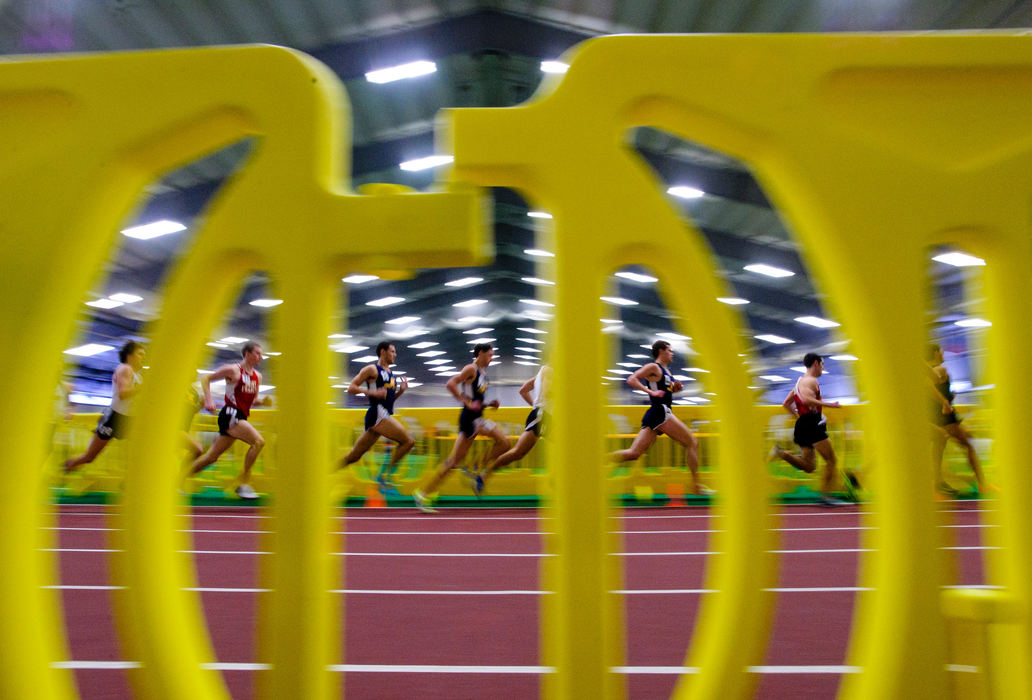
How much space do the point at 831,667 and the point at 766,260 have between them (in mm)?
18786

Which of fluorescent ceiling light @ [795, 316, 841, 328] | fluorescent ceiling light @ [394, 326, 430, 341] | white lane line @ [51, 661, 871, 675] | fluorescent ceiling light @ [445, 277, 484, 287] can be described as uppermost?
fluorescent ceiling light @ [445, 277, 484, 287]

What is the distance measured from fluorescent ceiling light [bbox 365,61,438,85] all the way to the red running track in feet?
28.1

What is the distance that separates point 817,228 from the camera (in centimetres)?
162

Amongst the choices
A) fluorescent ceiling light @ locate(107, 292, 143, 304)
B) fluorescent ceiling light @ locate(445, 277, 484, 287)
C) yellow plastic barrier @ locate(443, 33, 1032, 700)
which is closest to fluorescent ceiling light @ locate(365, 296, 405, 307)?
fluorescent ceiling light @ locate(445, 277, 484, 287)

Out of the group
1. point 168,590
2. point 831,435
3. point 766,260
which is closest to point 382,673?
point 168,590

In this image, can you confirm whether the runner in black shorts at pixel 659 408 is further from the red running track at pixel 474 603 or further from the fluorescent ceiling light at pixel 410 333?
the fluorescent ceiling light at pixel 410 333

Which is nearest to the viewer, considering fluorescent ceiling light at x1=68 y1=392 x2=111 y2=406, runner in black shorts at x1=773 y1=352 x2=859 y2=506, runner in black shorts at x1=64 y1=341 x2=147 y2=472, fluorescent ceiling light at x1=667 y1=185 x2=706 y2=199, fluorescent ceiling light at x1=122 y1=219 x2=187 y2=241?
runner in black shorts at x1=64 y1=341 x2=147 y2=472

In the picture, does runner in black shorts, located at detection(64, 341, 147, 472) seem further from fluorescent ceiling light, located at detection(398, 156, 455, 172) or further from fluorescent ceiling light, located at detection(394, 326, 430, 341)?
fluorescent ceiling light, located at detection(394, 326, 430, 341)

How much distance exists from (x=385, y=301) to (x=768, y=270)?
15.3m

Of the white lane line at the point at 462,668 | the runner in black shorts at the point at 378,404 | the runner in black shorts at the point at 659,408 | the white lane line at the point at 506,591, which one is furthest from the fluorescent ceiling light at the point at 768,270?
the white lane line at the point at 462,668

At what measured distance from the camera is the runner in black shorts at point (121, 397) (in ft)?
21.9

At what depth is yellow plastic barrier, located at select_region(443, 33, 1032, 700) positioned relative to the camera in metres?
1.52

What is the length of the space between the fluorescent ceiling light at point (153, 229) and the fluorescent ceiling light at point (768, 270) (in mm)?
16675

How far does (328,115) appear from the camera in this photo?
1.66 m
